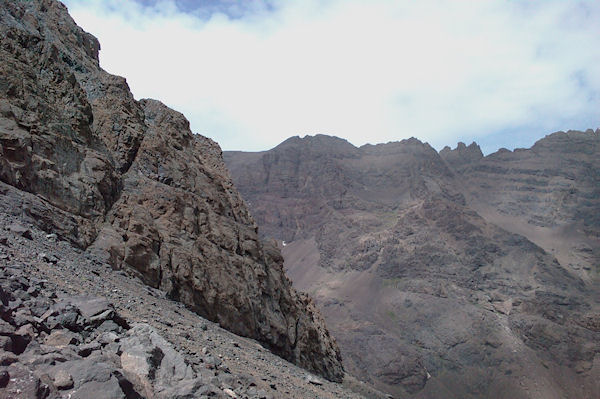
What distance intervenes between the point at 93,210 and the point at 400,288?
179 m

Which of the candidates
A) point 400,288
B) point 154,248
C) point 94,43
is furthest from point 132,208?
point 400,288

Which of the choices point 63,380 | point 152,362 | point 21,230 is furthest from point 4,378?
point 21,230

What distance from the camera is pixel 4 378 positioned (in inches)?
248

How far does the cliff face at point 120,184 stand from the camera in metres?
18.4

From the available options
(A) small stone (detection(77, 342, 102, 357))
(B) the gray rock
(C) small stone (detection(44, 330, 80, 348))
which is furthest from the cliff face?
(A) small stone (detection(77, 342, 102, 357))

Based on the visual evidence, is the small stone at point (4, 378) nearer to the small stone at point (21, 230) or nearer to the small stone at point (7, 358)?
the small stone at point (7, 358)

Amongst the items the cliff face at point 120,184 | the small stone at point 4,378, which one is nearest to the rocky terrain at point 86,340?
the small stone at point 4,378

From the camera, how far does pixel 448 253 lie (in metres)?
193

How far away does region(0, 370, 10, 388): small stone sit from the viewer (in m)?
6.24

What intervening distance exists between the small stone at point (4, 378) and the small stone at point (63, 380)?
63cm

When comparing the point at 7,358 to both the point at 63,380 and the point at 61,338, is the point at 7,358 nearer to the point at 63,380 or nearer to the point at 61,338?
the point at 63,380

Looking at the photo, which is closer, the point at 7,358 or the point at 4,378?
the point at 4,378

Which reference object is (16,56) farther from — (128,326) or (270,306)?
(270,306)

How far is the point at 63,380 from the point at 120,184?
17.9 metres
